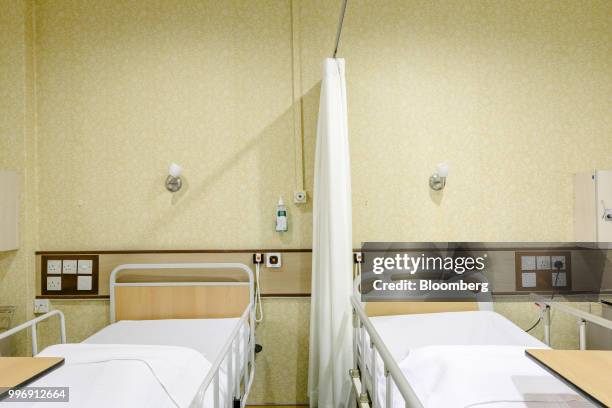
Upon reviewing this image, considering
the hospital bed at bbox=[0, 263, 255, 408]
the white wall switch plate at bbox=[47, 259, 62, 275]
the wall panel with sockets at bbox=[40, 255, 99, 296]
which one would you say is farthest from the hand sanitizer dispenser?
the white wall switch plate at bbox=[47, 259, 62, 275]

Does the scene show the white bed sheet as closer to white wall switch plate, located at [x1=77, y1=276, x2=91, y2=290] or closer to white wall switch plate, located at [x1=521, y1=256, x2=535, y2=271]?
white wall switch plate, located at [x1=77, y1=276, x2=91, y2=290]

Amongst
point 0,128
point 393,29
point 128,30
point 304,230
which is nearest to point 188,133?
point 128,30

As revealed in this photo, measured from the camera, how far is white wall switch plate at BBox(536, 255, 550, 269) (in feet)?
8.24

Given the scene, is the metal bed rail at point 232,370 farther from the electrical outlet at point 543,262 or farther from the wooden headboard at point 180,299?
the electrical outlet at point 543,262

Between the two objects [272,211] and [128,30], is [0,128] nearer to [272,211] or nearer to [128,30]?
[128,30]

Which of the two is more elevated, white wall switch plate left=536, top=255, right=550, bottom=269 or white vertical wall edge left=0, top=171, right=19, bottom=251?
white vertical wall edge left=0, top=171, right=19, bottom=251

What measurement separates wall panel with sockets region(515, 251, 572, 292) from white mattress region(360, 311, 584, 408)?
1.66 ft

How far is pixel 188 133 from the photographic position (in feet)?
8.15

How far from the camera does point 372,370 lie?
5.02 ft

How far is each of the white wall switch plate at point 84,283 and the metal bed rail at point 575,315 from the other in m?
2.86

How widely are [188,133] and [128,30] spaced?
2.80 feet

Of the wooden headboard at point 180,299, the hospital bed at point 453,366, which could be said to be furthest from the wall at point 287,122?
the hospital bed at point 453,366

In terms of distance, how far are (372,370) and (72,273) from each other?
213 cm

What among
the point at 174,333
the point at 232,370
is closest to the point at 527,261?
the point at 232,370
